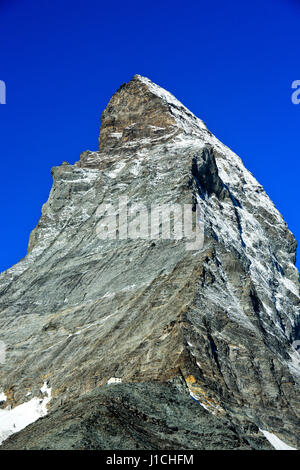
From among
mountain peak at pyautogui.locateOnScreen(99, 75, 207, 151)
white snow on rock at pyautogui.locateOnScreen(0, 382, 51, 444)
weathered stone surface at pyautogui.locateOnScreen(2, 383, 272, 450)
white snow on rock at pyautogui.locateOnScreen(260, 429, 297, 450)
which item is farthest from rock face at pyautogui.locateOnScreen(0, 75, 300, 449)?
white snow on rock at pyautogui.locateOnScreen(0, 382, 51, 444)

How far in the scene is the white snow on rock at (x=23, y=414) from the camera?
144 feet

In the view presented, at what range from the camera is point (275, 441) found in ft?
122

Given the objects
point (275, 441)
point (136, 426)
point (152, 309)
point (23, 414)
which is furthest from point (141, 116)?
point (136, 426)

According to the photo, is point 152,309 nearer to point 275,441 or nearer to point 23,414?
point 23,414

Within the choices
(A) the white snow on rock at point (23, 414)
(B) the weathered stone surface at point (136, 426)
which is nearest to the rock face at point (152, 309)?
(B) the weathered stone surface at point (136, 426)

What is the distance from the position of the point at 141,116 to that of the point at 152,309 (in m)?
57.9

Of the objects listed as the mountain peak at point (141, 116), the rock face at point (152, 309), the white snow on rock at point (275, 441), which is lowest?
the white snow on rock at point (275, 441)

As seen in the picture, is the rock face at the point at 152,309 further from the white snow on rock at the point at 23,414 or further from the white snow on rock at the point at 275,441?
the white snow on rock at the point at 23,414

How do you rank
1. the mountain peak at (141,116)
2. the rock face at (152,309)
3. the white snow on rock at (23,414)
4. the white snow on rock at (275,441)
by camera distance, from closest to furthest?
the rock face at (152,309)
the white snow on rock at (275,441)
the white snow on rock at (23,414)
the mountain peak at (141,116)

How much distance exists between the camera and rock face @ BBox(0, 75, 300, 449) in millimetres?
33875

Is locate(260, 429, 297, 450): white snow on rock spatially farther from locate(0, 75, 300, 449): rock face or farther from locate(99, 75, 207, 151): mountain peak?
locate(99, 75, 207, 151): mountain peak

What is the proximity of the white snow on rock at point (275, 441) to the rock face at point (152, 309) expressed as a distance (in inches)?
24.9

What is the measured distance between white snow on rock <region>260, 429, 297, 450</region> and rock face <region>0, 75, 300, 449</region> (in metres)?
0.63
